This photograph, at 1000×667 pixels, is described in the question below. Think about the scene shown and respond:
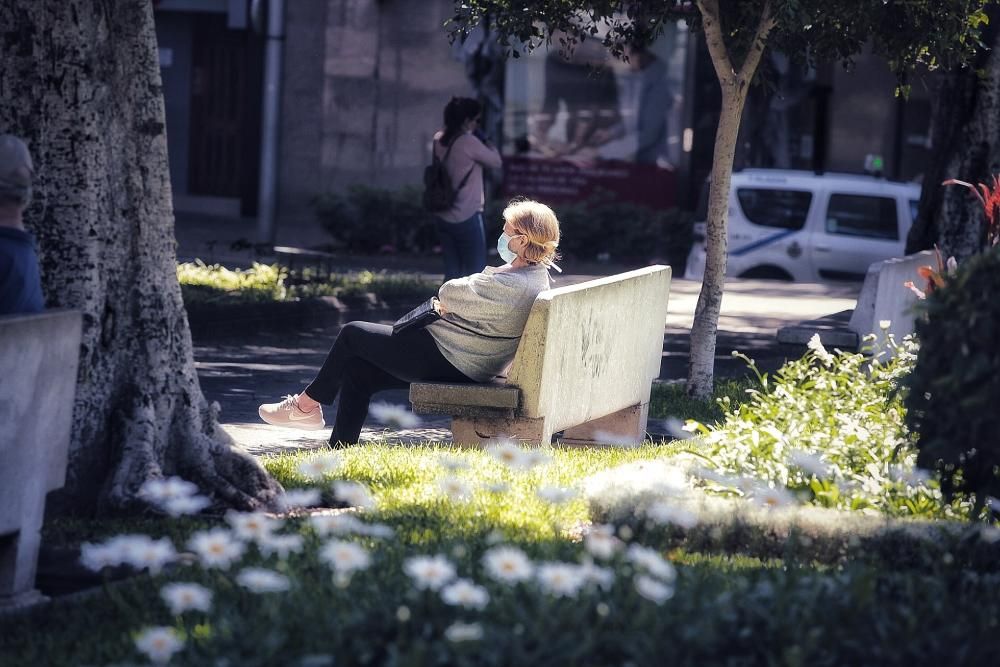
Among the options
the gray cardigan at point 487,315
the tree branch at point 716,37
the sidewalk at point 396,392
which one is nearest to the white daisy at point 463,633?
the gray cardigan at point 487,315

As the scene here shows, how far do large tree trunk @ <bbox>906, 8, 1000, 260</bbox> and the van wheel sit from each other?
6.20m

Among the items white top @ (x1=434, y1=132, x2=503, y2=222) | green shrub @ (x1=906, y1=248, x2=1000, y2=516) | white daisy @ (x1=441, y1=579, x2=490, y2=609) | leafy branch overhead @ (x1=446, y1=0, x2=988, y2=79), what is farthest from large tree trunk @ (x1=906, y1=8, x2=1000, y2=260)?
white daisy @ (x1=441, y1=579, x2=490, y2=609)

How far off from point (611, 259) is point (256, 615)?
17799mm

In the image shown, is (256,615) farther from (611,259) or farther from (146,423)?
(611,259)

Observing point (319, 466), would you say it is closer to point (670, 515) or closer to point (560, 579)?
point (670, 515)

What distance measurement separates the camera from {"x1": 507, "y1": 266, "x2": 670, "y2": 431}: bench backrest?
7754 mm

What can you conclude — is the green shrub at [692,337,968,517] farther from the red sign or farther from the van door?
the red sign

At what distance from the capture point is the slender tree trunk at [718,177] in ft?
34.0

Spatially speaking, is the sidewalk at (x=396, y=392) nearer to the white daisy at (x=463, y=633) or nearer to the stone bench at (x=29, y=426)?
the stone bench at (x=29, y=426)

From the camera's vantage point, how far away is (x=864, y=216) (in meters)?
19.5

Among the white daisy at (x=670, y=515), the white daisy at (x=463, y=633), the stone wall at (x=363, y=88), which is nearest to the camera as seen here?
the white daisy at (x=463, y=633)

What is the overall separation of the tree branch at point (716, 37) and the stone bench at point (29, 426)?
600 cm

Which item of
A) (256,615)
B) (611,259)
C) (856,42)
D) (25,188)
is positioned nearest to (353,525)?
(256,615)

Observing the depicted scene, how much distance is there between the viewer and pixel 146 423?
6352 millimetres
